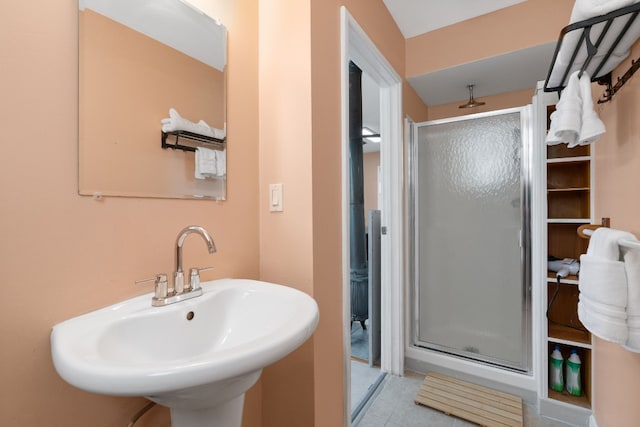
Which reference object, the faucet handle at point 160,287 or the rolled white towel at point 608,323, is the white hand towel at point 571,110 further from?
the faucet handle at point 160,287

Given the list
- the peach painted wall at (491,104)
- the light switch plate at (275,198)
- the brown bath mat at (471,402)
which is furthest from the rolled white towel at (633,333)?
the peach painted wall at (491,104)

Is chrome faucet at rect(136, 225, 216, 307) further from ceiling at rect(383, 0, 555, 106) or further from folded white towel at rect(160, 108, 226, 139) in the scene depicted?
ceiling at rect(383, 0, 555, 106)

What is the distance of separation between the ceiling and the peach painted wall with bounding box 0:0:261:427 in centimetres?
179

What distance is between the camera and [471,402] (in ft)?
5.30

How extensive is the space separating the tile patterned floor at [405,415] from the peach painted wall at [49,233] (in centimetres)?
119

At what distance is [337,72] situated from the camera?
1203 millimetres

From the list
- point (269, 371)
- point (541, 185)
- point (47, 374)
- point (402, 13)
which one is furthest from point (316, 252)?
point (402, 13)

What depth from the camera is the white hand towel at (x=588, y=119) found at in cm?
89

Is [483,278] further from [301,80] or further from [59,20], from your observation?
[59,20]

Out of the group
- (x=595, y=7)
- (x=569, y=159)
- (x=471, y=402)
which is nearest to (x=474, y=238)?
(x=569, y=159)

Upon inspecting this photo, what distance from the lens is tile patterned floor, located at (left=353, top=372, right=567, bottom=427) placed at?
1.49 meters

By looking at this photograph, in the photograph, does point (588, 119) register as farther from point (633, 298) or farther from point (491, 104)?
point (491, 104)

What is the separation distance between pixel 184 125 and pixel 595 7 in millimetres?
1284

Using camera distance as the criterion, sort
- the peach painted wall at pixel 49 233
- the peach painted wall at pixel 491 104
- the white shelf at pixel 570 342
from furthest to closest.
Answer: the peach painted wall at pixel 491 104 → the white shelf at pixel 570 342 → the peach painted wall at pixel 49 233
